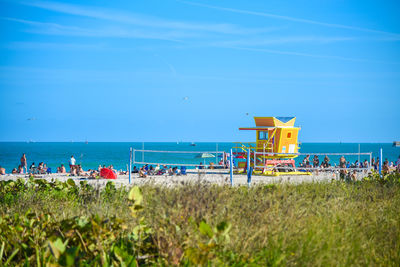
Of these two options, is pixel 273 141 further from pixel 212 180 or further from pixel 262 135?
pixel 212 180

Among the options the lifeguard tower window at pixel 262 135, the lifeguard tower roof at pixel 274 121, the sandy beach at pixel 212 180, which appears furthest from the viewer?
the lifeguard tower roof at pixel 274 121

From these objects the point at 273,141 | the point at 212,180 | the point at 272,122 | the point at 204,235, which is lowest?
the point at 212,180

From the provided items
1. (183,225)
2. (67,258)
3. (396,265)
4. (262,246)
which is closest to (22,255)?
(67,258)

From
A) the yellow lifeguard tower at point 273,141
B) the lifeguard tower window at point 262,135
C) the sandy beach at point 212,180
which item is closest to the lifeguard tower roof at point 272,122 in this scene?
the yellow lifeguard tower at point 273,141

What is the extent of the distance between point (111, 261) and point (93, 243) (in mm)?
311

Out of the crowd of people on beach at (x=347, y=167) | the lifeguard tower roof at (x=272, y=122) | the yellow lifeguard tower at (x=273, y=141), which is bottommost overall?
the crowd of people on beach at (x=347, y=167)

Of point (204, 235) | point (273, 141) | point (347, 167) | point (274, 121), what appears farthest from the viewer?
point (347, 167)

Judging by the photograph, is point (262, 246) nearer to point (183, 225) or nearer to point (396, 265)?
point (183, 225)

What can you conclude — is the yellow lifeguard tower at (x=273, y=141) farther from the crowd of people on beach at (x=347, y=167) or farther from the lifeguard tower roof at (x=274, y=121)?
the crowd of people on beach at (x=347, y=167)

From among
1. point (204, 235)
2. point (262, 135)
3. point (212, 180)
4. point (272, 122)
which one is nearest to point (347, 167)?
point (272, 122)

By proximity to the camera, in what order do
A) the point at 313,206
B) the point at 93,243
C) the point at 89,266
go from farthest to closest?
the point at 313,206
the point at 93,243
the point at 89,266

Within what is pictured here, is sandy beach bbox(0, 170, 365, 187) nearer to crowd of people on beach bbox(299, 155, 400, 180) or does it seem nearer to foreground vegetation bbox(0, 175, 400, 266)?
crowd of people on beach bbox(299, 155, 400, 180)

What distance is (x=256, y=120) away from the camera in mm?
24984

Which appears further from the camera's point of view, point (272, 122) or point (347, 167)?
point (347, 167)
